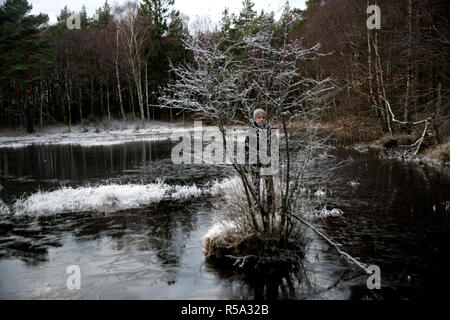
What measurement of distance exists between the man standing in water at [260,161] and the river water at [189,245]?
1.16 metres

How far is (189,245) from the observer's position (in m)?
7.46

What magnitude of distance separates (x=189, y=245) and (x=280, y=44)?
432 cm

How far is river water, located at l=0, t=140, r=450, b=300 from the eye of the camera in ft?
18.0

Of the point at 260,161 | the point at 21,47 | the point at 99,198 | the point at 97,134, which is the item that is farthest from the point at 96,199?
the point at 21,47

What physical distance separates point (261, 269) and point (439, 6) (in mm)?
14610

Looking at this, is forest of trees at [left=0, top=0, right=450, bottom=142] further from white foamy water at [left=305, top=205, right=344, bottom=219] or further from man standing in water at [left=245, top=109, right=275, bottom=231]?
white foamy water at [left=305, top=205, right=344, bottom=219]

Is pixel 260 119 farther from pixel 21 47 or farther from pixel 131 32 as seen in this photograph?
pixel 21 47

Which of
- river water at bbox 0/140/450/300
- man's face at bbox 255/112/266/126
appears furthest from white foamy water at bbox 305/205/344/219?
man's face at bbox 255/112/266/126

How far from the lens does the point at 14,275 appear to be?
6254mm

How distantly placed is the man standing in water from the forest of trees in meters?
1.56

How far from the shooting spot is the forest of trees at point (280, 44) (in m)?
14.8

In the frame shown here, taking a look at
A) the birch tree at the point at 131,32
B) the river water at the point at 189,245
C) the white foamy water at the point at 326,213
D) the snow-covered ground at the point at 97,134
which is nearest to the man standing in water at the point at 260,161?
the river water at the point at 189,245

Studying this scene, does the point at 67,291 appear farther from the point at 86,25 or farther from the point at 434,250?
the point at 86,25

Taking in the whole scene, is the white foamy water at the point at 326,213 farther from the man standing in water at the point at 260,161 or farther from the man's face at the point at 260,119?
the man's face at the point at 260,119
